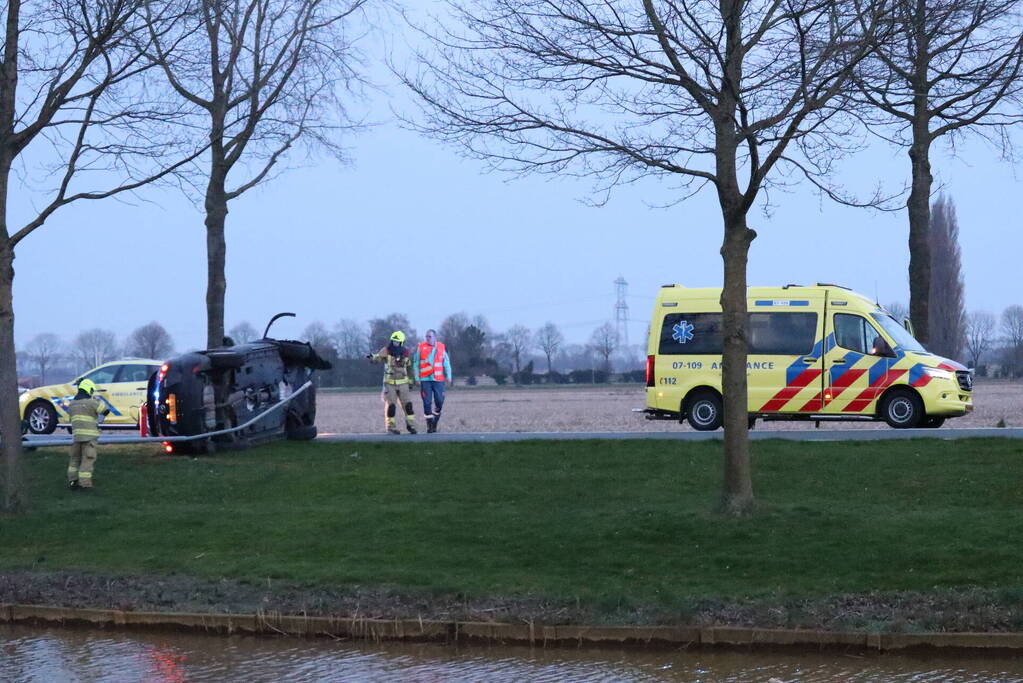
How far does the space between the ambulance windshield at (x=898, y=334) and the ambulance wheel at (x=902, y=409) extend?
0.78 m

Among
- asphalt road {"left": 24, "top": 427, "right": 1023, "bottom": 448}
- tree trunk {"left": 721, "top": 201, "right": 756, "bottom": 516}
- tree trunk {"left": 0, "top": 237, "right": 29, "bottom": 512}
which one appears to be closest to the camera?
tree trunk {"left": 721, "top": 201, "right": 756, "bottom": 516}

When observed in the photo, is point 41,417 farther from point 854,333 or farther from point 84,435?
point 854,333

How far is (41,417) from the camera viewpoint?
26.9 meters

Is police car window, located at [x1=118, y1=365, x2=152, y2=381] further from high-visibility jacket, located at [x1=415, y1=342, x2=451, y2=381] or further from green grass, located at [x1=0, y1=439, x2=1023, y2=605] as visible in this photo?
green grass, located at [x1=0, y1=439, x2=1023, y2=605]

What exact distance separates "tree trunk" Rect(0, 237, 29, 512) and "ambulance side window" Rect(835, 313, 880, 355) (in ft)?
44.2

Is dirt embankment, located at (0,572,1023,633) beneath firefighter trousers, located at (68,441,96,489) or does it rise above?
beneath

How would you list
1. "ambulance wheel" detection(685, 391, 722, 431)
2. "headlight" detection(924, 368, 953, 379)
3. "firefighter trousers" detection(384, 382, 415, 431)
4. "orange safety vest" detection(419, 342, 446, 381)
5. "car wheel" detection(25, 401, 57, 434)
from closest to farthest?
"headlight" detection(924, 368, 953, 379) → "firefighter trousers" detection(384, 382, 415, 431) → "ambulance wheel" detection(685, 391, 722, 431) → "orange safety vest" detection(419, 342, 446, 381) → "car wheel" detection(25, 401, 57, 434)

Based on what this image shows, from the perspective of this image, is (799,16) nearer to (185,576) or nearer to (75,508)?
(185,576)

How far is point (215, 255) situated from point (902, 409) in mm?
11950

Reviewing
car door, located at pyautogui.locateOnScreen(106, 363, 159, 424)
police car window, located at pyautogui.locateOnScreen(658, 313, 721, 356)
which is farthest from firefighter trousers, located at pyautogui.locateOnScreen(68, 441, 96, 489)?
police car window, located at pyautogui.locateOnScreen(658, 313, 721, 356)

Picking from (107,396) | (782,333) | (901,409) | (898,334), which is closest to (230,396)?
(107,396)

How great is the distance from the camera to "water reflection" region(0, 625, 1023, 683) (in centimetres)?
880

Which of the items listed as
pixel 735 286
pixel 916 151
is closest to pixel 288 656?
pixel 735 286

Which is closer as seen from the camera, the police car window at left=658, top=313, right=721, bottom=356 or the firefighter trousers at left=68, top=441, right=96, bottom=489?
the firefighter trousers at left=68, top=441, right=96, bottom=489
